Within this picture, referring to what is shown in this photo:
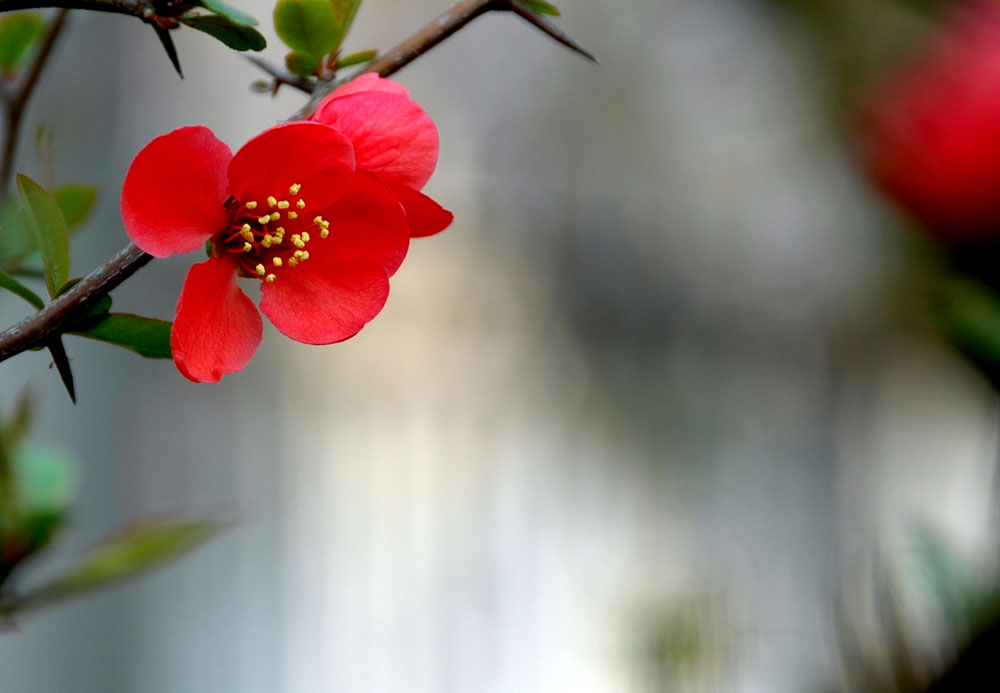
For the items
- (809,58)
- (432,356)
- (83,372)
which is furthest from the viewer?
(809,58)

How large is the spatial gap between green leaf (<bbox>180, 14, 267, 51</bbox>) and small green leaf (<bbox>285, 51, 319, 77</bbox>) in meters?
0.04

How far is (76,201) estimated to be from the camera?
14.6 inches

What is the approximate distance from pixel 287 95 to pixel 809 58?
1.18m

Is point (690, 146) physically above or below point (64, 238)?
below

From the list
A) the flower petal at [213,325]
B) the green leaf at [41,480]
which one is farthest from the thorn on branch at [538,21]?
the green leaf at [41,480]

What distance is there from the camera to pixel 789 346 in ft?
6.57

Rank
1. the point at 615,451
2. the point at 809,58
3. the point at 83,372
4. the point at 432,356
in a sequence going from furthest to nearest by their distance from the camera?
the point at 809,58, the point at 615,451, the point at 432,356, the point at 83,372

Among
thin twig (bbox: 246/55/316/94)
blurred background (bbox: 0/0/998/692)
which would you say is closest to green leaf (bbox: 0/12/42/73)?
thin twig (bbox: 246/55/316/94)

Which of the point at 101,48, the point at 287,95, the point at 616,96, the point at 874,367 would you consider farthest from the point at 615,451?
the point at 101,48

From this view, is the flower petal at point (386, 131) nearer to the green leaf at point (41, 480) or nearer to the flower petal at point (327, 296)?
the flower petal at point (327, 296)

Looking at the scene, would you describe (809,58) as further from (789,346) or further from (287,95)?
(287,95)

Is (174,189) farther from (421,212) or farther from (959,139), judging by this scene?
(959,139)

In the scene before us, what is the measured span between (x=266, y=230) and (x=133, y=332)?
57mm

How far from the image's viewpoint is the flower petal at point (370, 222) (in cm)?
24
